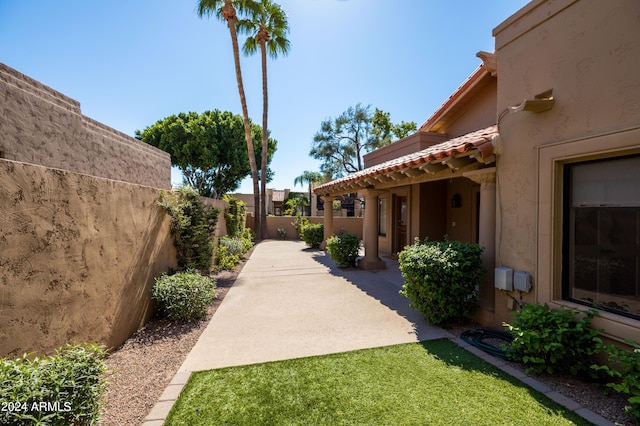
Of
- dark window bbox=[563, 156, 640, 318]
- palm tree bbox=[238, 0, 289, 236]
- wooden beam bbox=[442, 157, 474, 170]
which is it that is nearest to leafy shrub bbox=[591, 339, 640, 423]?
dark window bbox=[563, 156, 640, 318]

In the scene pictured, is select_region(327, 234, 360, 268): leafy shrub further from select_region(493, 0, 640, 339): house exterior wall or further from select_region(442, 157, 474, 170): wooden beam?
select_region(493, 0, 640, 339): house exterior wall

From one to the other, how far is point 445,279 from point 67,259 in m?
5.49

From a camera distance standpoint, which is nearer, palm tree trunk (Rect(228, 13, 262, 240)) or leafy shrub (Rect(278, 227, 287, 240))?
palm tree trunk (Rect(228, 13, 262, 240))

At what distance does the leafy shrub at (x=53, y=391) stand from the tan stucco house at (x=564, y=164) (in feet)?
17.9

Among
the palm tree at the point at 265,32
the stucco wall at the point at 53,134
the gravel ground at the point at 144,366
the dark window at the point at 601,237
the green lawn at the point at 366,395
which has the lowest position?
the gravel ground at the point at 144,366

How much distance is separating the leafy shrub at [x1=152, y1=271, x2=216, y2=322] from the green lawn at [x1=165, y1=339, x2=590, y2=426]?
6.54ft

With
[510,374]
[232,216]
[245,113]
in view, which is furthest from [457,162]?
[245,113]

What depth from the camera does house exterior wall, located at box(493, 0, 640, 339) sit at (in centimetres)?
328

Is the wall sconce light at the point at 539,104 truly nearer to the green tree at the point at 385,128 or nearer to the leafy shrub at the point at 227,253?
the leafy shrub at the point at 227,253

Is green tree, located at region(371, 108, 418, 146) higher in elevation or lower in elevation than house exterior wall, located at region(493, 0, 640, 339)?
higher

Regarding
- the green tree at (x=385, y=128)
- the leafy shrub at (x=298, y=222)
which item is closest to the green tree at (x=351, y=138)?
the green tree at (x=385, y=128)

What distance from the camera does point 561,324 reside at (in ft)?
11.3

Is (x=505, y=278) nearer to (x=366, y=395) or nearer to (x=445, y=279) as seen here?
(x=445, y=279)

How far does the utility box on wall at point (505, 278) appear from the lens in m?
4.46
